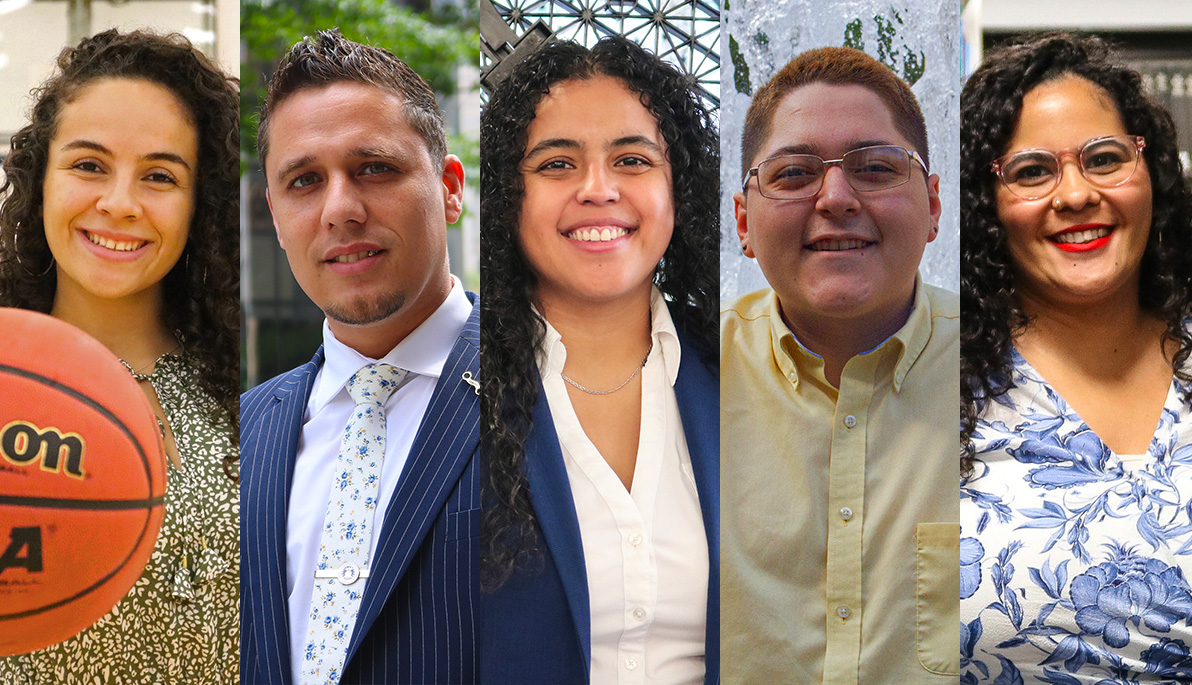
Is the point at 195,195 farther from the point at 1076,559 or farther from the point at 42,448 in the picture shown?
the point at 1076,559

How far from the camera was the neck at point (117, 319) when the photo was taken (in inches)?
101

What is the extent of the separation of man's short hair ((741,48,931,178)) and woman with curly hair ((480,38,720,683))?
0.36ft

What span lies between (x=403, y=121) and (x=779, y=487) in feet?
4.11

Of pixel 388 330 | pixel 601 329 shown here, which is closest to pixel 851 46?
pixel 601 329

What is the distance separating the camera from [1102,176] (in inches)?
98.5

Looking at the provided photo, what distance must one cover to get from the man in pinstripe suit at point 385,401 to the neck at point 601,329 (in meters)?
0.25

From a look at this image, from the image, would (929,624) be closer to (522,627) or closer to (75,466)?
(522,627)

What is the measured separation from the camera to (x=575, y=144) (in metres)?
2.37

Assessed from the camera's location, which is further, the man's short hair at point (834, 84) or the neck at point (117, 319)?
the neck at point (117, 319)

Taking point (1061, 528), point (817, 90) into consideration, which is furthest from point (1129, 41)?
point (1061, 528)

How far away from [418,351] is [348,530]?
1.50ft

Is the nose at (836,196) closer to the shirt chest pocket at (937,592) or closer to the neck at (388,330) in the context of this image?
the shirt chest pocket at (937,592)

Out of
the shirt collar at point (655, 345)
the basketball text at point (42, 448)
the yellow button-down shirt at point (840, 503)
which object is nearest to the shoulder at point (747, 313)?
the yellow button-down shirt at point (840, 503)

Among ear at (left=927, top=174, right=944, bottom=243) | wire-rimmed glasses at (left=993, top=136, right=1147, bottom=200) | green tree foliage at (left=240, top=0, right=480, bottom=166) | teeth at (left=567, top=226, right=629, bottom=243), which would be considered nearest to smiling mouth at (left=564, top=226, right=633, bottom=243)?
teeth at (left=567, top=226, right=629, bottom=243)
